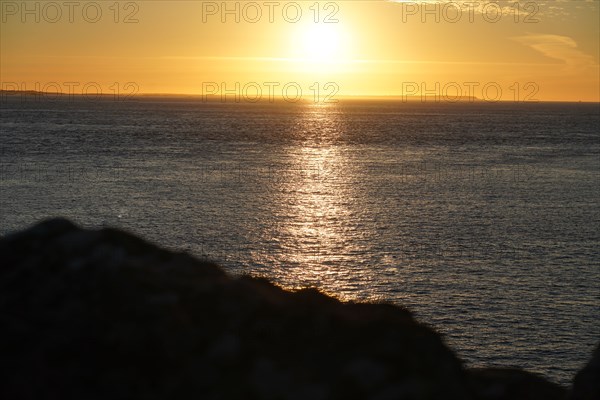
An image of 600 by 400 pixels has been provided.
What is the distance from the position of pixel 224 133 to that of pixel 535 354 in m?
153

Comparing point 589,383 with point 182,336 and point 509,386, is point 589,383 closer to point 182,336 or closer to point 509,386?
point 509,386

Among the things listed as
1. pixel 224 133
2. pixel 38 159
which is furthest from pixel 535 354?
pixel 224 133

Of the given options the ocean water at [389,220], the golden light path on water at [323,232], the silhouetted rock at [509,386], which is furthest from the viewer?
the golden light path on water at [323,232]

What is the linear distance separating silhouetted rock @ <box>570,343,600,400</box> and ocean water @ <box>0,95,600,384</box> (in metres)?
1.98

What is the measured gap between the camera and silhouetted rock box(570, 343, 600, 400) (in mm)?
4266

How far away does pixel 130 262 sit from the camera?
12.6ft

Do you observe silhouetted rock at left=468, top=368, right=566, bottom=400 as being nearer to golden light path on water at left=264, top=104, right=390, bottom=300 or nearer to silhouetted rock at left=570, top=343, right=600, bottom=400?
silhouetted rock at left=570, top=343, right=600, bottom=400

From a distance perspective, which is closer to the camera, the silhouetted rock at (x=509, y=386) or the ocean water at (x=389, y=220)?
the silhouetted rock at (x=509, y=386)

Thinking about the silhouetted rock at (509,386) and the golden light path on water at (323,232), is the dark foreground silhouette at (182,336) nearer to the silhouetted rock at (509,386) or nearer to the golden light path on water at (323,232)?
the silhouetted rock at (509,386)

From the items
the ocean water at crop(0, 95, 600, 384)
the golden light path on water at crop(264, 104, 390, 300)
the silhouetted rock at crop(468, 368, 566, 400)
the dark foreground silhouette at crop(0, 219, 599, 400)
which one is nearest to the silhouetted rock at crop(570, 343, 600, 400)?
the silhouetted rock at crop(468, 368, 566, 400)

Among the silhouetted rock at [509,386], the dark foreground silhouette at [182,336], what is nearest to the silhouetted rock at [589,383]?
the silhouetted rock at [509,386]

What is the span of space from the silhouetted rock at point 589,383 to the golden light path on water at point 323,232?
1458 cm

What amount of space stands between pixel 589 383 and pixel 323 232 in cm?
5280

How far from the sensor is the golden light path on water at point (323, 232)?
42.6 m
